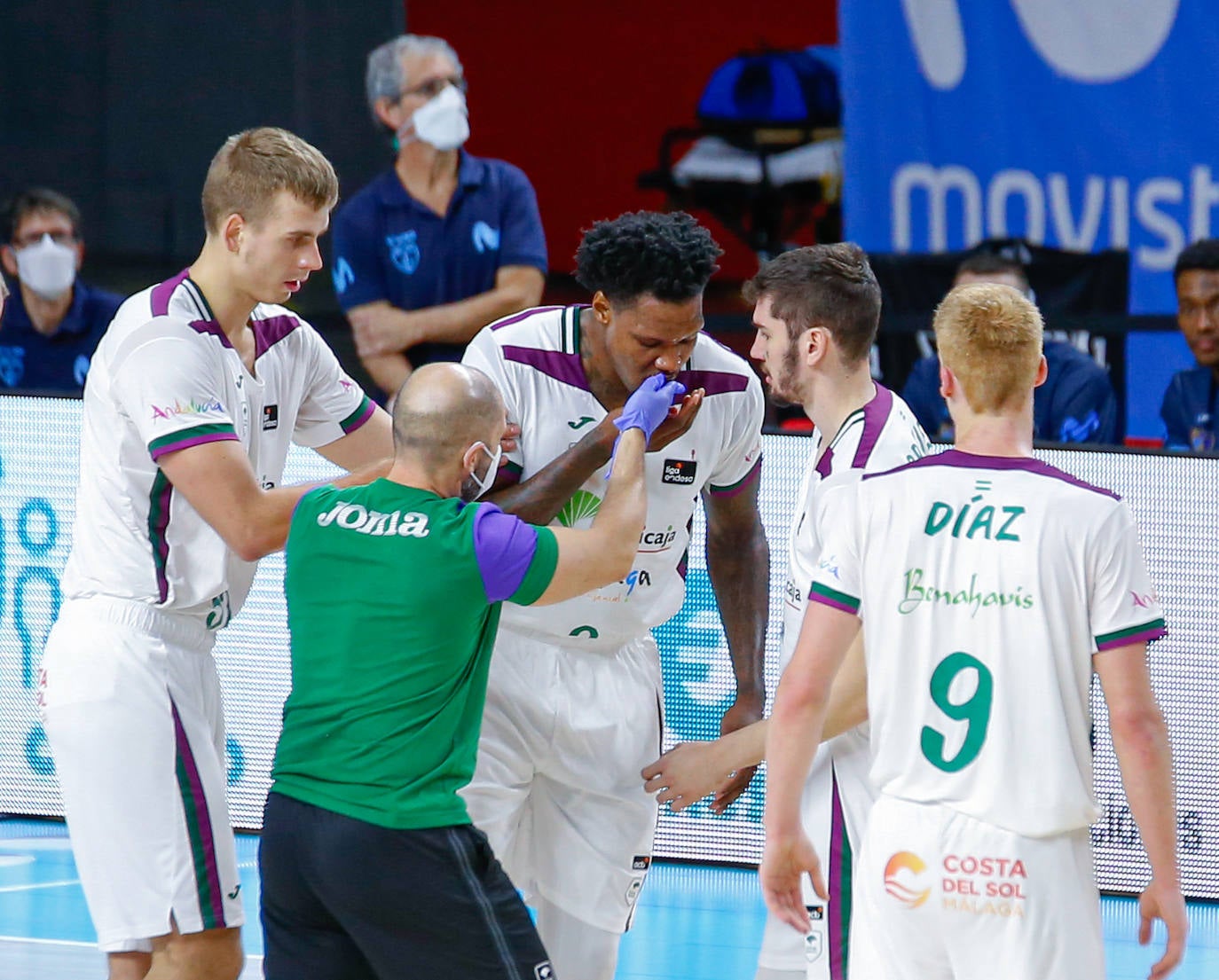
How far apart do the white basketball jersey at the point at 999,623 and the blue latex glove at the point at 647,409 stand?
2.71 ft

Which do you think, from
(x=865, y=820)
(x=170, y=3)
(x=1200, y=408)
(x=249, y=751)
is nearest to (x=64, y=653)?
(x=865, y=820)

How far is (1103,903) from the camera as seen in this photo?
638 cm

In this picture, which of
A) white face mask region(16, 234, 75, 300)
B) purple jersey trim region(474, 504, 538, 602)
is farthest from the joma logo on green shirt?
white face mask region(16, 234, 75, 300)

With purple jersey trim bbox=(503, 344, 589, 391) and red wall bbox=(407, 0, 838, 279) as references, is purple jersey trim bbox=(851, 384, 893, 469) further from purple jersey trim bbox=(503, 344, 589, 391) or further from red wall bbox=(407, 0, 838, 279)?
red wall bbox=(407, 0, 838, 279)

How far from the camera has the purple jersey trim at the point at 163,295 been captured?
4.04 m

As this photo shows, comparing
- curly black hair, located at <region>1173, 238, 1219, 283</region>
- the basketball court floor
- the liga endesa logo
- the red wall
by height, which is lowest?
the basketball court floor

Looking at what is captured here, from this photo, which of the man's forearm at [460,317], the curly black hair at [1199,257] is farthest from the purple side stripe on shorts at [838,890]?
the curly black hair at [1199,257]

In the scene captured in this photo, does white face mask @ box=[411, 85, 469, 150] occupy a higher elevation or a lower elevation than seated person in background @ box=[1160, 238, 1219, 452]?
higher

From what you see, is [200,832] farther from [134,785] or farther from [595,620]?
[595,620]

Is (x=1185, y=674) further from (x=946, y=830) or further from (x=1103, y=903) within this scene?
(x=946, y=830)

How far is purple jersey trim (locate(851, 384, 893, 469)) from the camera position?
12.7ft

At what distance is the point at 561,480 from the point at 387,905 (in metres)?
1.12

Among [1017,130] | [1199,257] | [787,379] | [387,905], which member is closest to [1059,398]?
[1199,257]

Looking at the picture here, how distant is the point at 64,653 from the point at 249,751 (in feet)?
9.93
